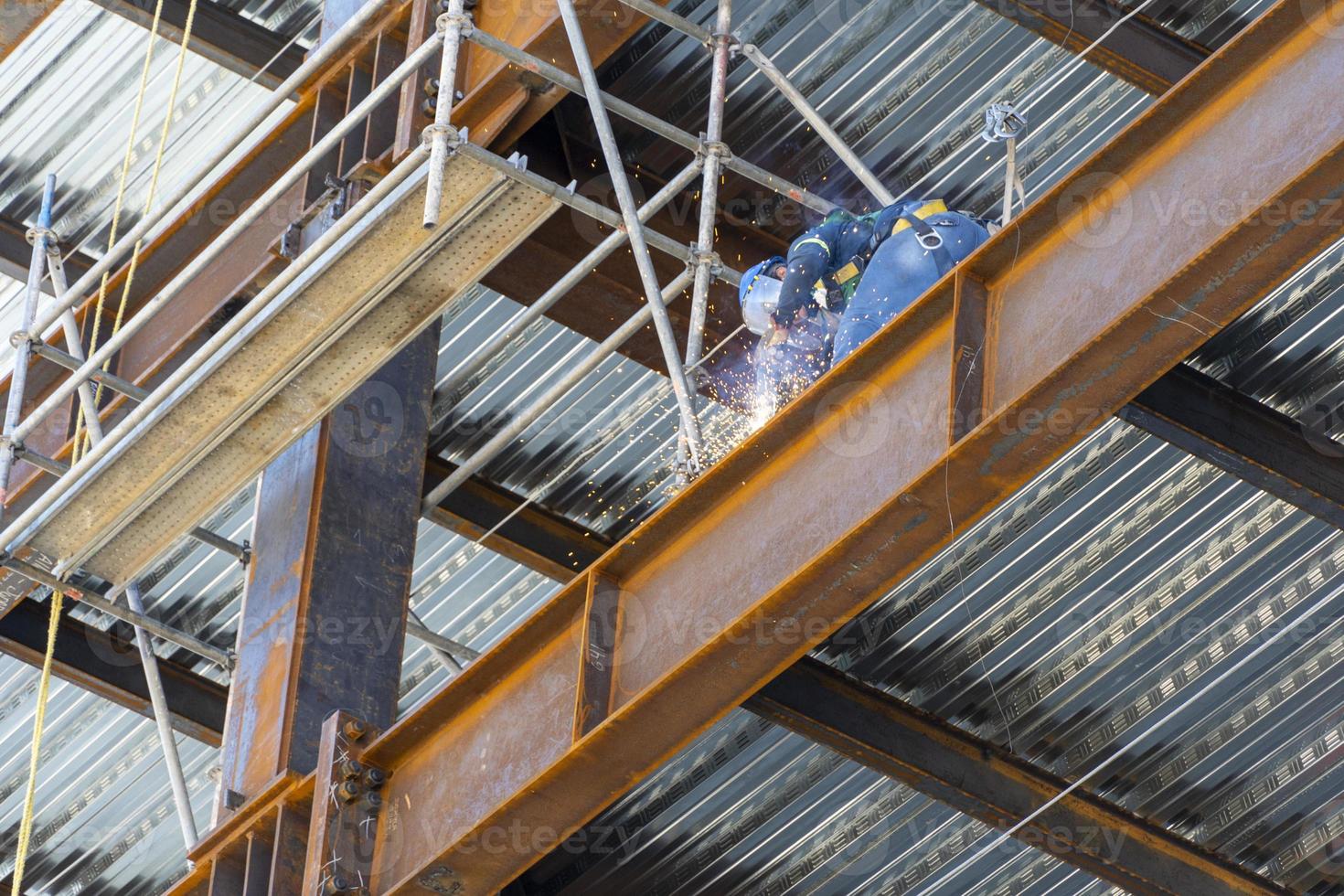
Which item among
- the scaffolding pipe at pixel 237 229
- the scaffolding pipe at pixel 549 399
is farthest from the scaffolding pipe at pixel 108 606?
the scaffolding pipe at pixel 549 399

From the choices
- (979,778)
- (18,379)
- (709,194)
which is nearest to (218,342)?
(18,379)

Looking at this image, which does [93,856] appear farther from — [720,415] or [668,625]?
[668,625]

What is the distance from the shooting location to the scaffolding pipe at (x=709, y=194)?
1009 cm

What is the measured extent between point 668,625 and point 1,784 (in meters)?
7.42

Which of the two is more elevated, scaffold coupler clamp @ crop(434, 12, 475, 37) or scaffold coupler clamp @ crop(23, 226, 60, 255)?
scaffold coupler clamp @ crop(23, 226, 60, 255)

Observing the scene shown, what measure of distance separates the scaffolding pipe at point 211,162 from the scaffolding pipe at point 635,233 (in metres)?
1.09

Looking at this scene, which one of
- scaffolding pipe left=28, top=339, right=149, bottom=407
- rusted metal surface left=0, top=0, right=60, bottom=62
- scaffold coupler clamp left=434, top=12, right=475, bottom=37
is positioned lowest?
scaffolding pipe left=28, top=339, right=149, bottom=407

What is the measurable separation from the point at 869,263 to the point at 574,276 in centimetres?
197

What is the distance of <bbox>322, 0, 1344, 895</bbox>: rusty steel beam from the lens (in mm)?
7746

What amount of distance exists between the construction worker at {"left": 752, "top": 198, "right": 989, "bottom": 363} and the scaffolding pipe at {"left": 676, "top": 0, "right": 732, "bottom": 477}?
1.17 ft

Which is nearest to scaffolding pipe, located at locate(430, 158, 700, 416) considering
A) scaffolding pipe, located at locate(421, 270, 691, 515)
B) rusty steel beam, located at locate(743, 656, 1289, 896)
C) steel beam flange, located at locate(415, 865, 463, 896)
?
scaffolding pipe, located at locate(421, 270, 691, 515)

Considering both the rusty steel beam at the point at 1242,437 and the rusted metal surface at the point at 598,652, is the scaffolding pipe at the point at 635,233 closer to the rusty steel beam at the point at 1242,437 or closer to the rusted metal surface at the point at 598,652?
the rusted metal surface at the point at 598,652

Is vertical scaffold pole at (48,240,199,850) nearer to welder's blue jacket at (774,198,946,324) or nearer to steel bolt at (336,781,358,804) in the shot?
steel bolt at (336,781,358,804)

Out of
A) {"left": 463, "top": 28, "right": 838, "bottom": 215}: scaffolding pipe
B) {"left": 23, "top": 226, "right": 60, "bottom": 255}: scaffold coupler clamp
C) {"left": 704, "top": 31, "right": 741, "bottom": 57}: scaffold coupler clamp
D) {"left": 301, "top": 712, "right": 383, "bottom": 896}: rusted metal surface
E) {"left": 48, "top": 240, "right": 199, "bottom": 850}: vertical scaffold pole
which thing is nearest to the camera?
{"left": 301, "top": 712, "right": 383, "bottom": 896}: rusted metal surface
